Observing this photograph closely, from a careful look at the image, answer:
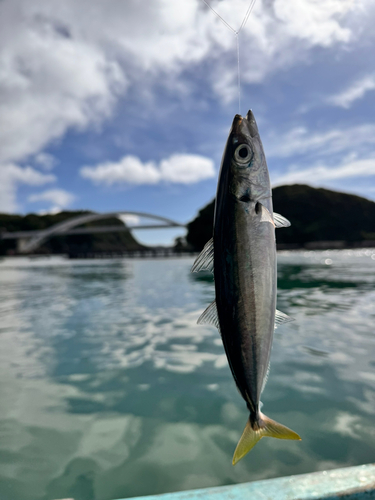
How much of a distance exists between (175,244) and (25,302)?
15138 centimetres

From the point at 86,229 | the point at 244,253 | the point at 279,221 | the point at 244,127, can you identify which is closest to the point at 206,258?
the point at 244,253

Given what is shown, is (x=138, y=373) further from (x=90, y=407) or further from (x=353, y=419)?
(x=353, y=419)

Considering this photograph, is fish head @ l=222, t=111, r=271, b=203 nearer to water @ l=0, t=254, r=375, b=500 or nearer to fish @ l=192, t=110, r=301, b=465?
fish @ l=192, t=110, r=301, b=465

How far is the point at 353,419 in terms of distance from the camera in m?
6.20

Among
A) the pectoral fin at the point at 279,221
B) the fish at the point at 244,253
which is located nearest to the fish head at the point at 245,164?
the fish at the point at 244,253

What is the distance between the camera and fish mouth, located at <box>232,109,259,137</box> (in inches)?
90.1

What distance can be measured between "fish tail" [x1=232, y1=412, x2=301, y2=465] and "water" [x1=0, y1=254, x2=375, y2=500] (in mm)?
2914

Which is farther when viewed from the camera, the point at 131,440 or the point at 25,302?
the point at 25,302

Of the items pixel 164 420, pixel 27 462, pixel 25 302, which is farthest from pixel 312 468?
pixel 25 302

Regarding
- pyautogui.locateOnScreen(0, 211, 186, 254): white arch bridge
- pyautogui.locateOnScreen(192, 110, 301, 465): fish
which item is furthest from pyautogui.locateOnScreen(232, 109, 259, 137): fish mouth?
pyautogui.locateOnScreen(0, 211, 186, 254): white arch bridge

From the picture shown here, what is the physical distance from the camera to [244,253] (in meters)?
2.21

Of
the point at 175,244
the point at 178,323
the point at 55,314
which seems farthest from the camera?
the point at 175,244

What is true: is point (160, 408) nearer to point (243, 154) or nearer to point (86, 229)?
point (243, 154)

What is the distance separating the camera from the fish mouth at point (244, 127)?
7.51 ft
